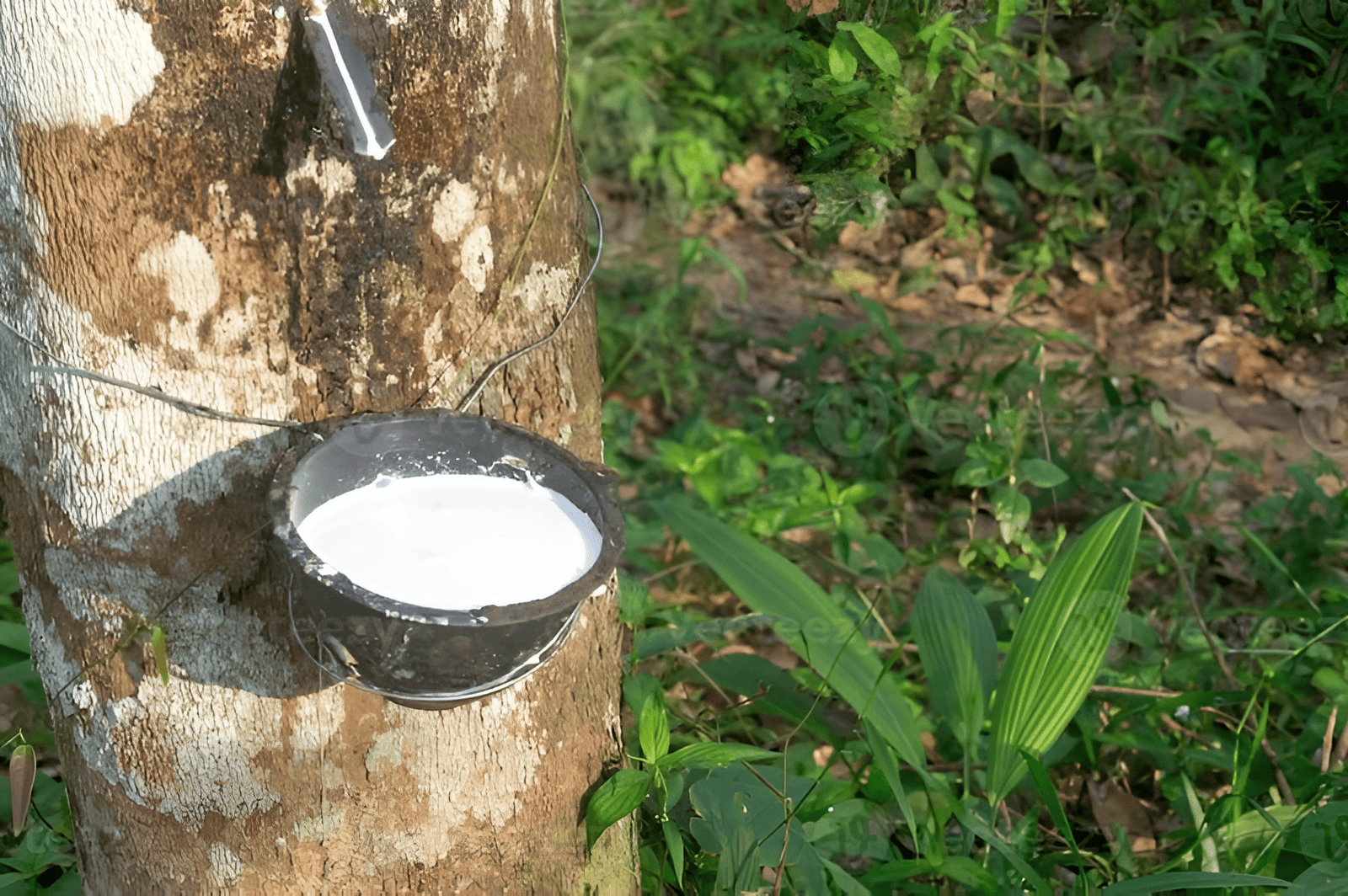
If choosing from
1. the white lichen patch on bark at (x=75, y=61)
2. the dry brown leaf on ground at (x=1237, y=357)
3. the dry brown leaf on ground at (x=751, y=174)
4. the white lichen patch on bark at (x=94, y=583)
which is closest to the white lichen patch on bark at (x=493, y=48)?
the white lichen patch on bark at (x=75, y=61)

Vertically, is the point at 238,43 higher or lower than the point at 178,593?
higher

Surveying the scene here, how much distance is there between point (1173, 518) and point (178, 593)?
2.02 meters

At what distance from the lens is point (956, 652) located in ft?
5.62

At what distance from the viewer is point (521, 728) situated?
1.28 metres

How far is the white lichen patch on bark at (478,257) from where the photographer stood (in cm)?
112

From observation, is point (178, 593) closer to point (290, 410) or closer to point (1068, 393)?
point (290, 410)

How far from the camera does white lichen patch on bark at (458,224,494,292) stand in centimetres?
112

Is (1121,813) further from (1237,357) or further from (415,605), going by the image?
(1237,357)

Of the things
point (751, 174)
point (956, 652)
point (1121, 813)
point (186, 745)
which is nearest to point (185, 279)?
point (186, 745)

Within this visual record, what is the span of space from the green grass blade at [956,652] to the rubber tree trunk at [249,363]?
66 cm

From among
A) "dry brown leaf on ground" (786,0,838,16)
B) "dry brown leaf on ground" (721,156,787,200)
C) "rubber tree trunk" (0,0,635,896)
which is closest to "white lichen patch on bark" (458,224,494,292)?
"rubber tree trunk" (0,0,635,896)

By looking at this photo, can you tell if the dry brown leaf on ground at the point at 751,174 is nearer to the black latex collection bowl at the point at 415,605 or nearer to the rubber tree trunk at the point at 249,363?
the rubber tree trunk at the point at 249,363

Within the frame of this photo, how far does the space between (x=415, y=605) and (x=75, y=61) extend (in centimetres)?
59

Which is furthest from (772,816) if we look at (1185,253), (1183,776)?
(1185,253)
